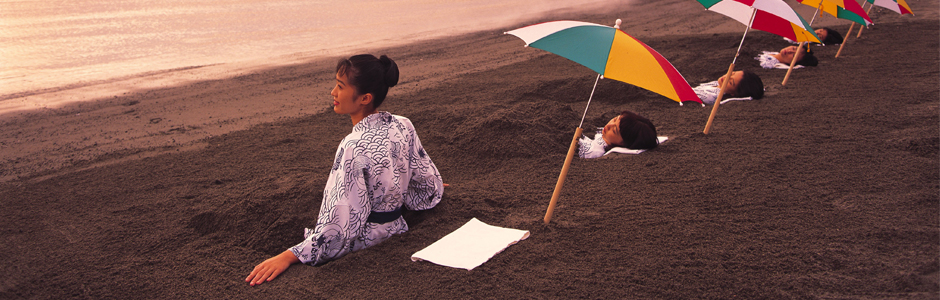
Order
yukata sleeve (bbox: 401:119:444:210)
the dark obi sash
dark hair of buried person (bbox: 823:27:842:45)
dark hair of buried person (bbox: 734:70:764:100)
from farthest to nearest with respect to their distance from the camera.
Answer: dark hair of buried person (bbox: 823:27:842:45) < dark hair of buried person (bbox: 734:70:764:100) < yukata sleeve (bbox: 401:119:444:210) < the dark obi sash

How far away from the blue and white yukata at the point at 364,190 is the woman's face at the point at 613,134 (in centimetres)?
211

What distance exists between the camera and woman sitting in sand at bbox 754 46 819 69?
7269 millimetres

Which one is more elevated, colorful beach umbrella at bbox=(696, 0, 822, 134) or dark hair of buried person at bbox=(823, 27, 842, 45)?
colorful beach umbrella at bbox=(696, 0, 822, 134)

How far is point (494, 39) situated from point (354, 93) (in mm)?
8859

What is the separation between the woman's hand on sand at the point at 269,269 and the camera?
2.56 metres

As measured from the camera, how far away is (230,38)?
456 inches

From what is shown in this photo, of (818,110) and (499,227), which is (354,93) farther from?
(818,110)

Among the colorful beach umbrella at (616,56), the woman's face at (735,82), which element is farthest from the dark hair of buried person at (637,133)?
the woman's face at (735,82)

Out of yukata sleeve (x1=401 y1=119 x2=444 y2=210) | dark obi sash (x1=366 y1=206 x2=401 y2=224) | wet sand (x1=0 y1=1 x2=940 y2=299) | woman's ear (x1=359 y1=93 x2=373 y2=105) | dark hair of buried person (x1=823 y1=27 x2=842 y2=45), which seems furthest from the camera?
dark hair of buried person (x1=823 y1=27 x2=842 y2=45)

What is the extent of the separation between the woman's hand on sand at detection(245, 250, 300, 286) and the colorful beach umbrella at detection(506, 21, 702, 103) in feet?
5.57

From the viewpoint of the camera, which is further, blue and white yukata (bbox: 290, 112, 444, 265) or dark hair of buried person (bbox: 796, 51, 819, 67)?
dark hair of buried person (bbox: 796, 51, 819, 67)

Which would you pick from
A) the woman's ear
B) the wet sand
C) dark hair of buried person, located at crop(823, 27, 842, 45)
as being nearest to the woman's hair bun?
the woman's ear

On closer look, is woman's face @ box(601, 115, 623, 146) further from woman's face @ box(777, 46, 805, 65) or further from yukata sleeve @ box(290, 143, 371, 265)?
woman's face @ box(777, 46, 805, 65)

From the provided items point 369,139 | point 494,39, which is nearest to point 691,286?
point 369,139
